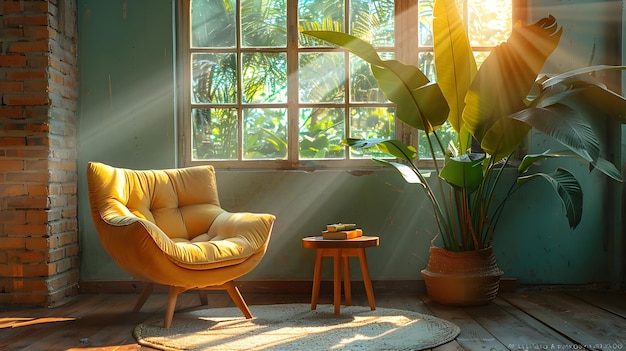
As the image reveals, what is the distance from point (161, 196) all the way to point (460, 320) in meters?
1.62

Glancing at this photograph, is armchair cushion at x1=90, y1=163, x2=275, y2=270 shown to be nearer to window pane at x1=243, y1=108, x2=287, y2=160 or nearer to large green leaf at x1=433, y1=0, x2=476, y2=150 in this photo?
window pane at x1=243, y1=108, x2=287, y2=160

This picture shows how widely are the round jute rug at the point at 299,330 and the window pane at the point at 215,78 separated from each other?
1374 mm

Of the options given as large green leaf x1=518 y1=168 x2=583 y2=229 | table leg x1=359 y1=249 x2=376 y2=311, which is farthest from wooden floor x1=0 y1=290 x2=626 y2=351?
large green leaf x1=518 y1=168 x2=583 y2=229

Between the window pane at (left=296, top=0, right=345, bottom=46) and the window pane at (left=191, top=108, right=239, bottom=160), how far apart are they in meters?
0.66

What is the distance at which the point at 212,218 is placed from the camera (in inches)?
133

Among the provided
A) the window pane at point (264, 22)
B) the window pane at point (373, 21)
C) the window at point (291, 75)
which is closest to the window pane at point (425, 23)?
the window at point (291, 75)

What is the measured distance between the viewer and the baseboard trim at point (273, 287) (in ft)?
12.7

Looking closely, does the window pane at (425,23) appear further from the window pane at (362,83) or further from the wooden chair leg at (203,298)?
the wooden chair leg at (203,298)

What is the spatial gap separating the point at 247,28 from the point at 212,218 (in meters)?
1.32

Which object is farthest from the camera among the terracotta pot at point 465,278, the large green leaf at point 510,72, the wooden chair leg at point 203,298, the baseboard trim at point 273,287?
the baseboard trim at point 273,287

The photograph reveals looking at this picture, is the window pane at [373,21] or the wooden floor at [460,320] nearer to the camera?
the wooden floor at [460,320]

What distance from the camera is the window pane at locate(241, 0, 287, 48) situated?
4.02 m

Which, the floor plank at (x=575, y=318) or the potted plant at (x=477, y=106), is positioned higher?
the potted plant at (x=477, y=106)

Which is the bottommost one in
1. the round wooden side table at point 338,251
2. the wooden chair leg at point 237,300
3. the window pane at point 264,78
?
the wooden chair leg at point 237,300
